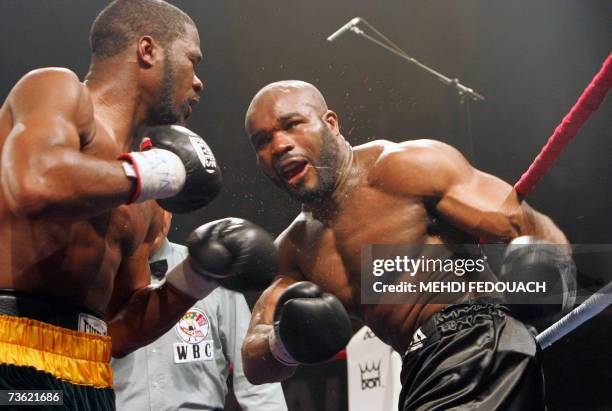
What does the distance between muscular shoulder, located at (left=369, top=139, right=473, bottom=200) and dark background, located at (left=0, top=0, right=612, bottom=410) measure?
550mm

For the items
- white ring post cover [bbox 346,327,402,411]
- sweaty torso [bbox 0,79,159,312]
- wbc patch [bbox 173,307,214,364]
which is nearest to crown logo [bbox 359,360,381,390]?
white ring post cover [bbox 346,327,402,411]

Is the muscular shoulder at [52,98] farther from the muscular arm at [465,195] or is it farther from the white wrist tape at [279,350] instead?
the muscular arm at [465,195]

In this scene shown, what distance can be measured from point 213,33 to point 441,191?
3.63ft

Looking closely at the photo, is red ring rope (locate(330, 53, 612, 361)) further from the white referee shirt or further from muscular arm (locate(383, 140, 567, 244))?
the white referee shirt

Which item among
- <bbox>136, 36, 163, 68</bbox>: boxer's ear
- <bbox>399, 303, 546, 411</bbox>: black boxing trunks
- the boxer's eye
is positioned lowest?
<bbox>399, 303, 546, 411</bbox>: black boxing trunks

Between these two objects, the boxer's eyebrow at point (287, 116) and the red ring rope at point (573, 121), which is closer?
the red ring rope at point (573, 121)

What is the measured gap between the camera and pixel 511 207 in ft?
4.59

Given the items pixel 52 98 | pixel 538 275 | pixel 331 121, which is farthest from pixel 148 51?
pixel 538 275

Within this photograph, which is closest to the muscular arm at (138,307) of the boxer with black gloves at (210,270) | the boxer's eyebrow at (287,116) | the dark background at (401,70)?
the boxer with black gloves at (210,270)

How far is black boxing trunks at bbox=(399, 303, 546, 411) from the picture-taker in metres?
1.24

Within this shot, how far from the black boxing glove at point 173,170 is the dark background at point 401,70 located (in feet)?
2.58

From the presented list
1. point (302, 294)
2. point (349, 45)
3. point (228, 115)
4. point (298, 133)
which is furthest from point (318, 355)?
point (349, 45)

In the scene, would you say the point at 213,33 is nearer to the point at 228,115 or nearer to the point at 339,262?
the point at 228,115

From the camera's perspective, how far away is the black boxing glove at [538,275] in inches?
50.5
